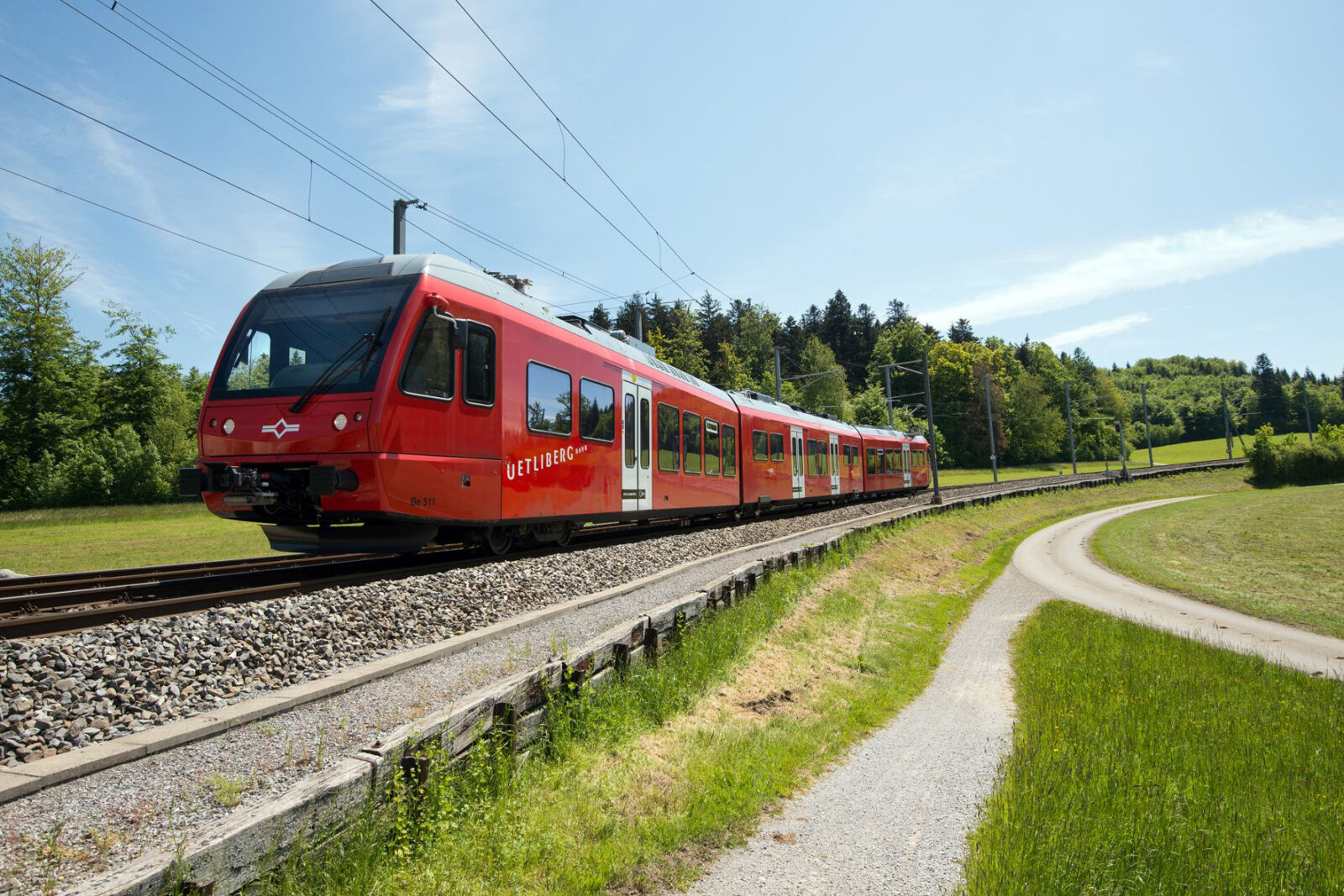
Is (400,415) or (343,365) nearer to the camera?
(400,415)

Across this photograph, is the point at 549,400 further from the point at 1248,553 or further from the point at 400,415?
the point at 1248,553

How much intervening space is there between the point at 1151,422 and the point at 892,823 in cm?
14134

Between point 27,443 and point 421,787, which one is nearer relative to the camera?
point 421,787

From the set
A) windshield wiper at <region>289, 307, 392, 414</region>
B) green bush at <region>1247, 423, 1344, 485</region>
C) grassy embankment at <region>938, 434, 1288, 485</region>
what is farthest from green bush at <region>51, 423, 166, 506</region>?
green bush at <region>1247, 423, 1344, 485</region>

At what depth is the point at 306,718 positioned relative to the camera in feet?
16.3

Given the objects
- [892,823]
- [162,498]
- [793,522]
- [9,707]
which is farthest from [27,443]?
[892,823]

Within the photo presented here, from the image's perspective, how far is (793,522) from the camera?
23000 millimetres

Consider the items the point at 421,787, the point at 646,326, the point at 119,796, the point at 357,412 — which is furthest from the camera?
the point at 646,326

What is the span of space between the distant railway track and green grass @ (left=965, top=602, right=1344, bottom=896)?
729 centimetres

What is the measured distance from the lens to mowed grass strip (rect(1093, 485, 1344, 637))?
21.3 m

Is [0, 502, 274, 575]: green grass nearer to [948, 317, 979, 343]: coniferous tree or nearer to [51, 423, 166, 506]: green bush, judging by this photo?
[51, 423, 166, 506]: green bush

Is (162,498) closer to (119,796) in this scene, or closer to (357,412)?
(357,412)

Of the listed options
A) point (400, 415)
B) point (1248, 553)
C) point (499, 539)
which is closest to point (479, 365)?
point (400, 415)

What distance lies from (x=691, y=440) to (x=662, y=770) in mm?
12893
